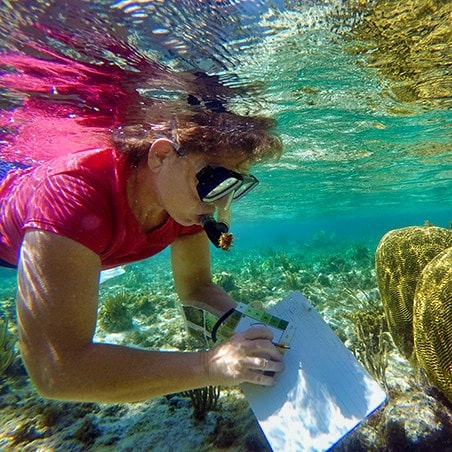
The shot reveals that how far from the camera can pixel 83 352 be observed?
1.78 metres

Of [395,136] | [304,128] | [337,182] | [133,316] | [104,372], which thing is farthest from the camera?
[337,182]

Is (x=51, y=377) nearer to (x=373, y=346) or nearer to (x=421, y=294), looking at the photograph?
(x=421, y=294)

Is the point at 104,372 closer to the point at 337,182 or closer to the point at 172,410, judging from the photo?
the point at 172,410

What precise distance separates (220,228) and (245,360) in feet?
4.29

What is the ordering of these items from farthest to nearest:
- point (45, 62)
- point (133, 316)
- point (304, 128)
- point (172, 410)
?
1. point (304, 128)
2. point (133, 316)
3. point (45, 62)
4. point (172, 410)

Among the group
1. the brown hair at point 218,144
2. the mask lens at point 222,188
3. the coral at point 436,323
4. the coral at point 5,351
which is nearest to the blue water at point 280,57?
the brown hair at point 218,144

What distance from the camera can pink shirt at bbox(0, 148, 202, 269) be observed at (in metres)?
2.10

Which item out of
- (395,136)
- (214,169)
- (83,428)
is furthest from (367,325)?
(395,136)

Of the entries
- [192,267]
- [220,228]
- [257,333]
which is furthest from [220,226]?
[257,333]

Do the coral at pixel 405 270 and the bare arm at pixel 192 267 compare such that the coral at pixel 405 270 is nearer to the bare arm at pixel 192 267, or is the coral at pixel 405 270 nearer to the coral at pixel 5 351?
the bare arm at pixel 192 267

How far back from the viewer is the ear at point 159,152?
2.81 m

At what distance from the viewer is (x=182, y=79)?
16.4ft

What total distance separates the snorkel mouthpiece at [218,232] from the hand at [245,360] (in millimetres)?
867

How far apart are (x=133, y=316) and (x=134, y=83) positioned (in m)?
6.63
